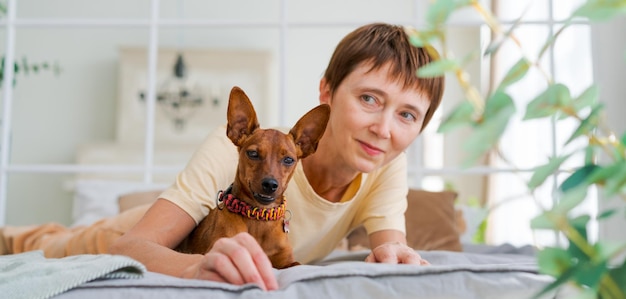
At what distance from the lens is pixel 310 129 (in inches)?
49.8

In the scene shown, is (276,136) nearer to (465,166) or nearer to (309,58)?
(465,166)

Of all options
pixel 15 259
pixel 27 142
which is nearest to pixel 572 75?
pixel 15 259

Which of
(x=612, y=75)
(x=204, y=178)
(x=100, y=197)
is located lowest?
(x=100, y=197)

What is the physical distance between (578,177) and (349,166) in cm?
97

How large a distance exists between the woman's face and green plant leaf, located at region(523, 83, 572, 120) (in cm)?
92

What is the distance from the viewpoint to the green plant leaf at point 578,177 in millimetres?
440

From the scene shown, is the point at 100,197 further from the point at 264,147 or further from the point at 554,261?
the point at 554,261

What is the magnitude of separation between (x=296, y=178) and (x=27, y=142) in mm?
5981

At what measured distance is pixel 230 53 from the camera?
678cm

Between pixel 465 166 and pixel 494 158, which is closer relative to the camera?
pixel 465 166

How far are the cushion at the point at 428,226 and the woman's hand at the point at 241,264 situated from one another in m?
1.30

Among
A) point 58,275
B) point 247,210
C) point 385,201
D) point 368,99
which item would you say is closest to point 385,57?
point 368,99

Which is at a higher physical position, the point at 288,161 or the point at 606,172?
the point at 606,172

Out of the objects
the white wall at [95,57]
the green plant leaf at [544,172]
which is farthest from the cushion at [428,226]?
the white wall at [95,57]
